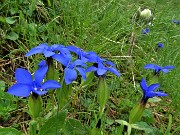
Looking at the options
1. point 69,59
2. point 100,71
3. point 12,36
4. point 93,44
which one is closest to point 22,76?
point 69,59

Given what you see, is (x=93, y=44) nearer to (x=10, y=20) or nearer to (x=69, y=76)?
(x=10, y=20)

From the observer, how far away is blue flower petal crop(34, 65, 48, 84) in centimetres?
92

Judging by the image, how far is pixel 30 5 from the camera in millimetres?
1837

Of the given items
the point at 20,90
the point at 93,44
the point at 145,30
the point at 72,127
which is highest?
the point at 145,30

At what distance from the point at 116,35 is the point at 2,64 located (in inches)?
28.6

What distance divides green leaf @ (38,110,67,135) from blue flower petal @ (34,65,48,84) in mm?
146

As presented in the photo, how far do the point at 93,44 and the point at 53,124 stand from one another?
0.86 meters

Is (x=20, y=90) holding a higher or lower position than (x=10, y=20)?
lower

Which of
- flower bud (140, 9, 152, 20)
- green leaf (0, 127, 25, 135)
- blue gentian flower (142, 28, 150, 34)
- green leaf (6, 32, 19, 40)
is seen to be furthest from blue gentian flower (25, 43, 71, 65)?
blue gentian flower (142, 28, 150, 34)

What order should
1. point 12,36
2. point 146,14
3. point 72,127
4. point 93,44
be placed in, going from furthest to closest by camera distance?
point 146,14 → point 93,44 → point 12,36 → point 72,127

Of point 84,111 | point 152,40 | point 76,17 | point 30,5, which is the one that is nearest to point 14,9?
point 30,5

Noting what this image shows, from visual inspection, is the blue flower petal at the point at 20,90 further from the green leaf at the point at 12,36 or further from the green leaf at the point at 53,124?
the green leaf at the point at 12,36

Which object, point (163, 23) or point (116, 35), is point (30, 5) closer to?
point (116, 35)

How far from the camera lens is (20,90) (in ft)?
2.85
